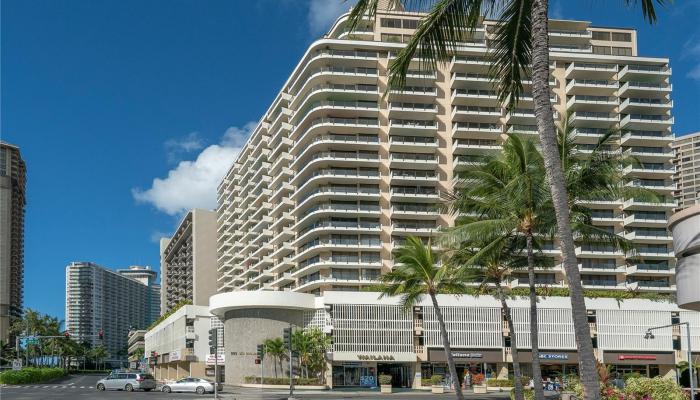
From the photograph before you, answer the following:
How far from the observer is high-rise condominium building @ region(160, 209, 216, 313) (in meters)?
134

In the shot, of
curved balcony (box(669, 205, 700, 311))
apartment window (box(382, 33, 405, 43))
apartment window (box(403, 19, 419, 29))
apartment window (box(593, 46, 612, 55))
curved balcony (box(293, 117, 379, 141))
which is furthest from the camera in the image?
apartment window (box(593, 46, 612, 55))

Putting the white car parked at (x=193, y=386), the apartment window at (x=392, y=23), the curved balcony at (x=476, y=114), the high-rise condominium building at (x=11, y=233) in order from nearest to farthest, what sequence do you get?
the white car parked at (x=193, y=386) < the curved balcony at (x=476, y=114) < the apartment window at (x=392, y=23) < the high-rise condominium building at (x=11, y=233)

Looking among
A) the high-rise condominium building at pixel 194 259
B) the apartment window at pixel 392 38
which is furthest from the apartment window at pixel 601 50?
the high-rise condominium building at pixel 194 259

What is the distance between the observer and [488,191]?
31.1 meters

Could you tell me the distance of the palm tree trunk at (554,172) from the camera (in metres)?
12.5

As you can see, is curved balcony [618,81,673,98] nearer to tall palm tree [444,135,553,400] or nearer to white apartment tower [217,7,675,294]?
white apartment tower [217,7,675,294]

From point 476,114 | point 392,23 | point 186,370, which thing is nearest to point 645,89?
point 476,114

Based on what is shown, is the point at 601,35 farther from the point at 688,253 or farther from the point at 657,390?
the point at 688,253

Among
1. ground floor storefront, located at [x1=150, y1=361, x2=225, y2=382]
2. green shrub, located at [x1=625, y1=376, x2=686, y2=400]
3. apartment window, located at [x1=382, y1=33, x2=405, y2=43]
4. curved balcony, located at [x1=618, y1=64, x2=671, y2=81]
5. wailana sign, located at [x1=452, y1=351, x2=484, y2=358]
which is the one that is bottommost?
ground floor storefront, located at [x1=150, y1=361, x2=225, y2=382]

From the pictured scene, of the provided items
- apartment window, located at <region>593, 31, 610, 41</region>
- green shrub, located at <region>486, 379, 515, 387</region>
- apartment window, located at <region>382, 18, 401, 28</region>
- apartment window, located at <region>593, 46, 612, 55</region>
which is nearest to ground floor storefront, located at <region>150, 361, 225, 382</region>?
green shrub, located at <region>486, 379, 515, 387</region>

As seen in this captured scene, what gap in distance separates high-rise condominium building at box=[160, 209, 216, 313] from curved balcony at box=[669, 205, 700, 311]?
355ft

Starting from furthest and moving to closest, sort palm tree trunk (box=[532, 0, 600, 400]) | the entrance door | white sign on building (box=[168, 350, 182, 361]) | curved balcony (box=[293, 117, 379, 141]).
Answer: white sign on building (box=[168, 350, 182, 361])
curved balcony (box=[293, 117, 379, 141])
the entrance door
palm tree trunk (box=[532, 0, 600, 400])

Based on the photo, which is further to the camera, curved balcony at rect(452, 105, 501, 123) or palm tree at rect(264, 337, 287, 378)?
curved balcony at rect(452, 105, 501, 123)

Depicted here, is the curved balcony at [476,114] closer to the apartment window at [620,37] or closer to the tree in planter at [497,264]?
the apartment window at [620,37]
